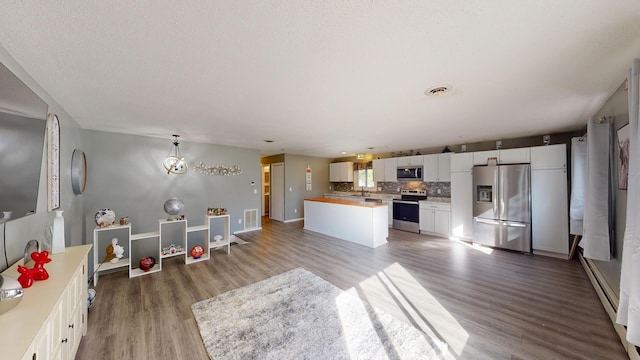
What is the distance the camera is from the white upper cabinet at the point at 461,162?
4900 millimetres

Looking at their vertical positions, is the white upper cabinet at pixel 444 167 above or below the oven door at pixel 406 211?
above

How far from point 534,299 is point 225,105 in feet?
14.4

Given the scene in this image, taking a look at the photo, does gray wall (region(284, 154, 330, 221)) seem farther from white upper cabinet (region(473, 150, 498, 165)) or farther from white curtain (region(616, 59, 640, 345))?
white curtain (region(616, 59, 640, 345))

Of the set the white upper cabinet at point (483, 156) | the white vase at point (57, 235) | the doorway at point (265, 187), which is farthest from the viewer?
the doorway at point (265, 187)

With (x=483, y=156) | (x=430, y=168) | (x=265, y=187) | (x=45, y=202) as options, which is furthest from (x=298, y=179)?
(x=45, y=202)

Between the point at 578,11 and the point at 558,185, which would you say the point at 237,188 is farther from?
the point at 558,185

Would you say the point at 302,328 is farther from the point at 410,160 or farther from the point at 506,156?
the point at 410,160

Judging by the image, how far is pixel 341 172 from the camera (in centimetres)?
808

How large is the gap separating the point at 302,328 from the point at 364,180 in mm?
5964

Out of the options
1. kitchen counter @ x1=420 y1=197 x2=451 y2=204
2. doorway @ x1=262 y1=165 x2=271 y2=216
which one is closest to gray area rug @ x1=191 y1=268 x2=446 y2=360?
kitchen counter @ x1=420 y1=197 x2=451 y2=204

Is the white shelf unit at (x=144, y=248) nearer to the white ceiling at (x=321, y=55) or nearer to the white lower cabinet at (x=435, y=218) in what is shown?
the white ceiling at (x=321, y=55)

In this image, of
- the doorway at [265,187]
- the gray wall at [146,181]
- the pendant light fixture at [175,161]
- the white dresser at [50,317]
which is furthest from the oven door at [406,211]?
the white dresser at [50,317]

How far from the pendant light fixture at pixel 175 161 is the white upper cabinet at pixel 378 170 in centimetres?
533

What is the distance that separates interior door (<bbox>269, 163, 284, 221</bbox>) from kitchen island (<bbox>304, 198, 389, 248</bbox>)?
177 cm
